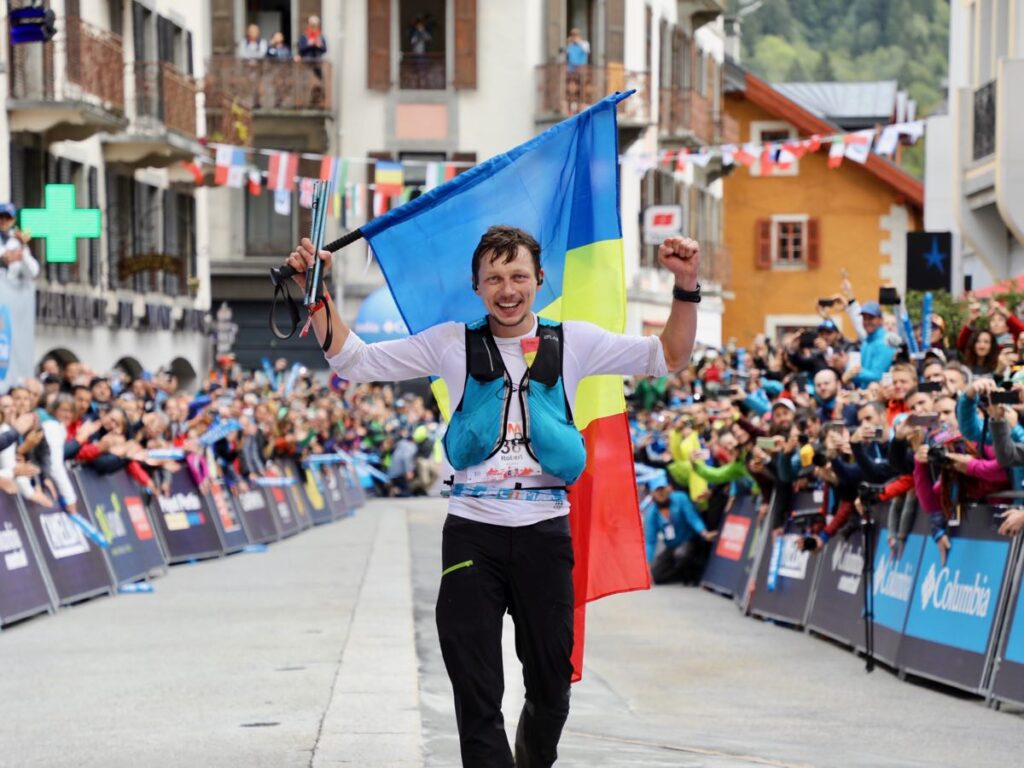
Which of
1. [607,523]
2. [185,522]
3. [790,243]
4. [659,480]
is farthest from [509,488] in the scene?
[790,243]

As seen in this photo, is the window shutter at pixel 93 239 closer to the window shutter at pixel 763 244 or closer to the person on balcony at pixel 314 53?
the person on balcony at pixel 314 53

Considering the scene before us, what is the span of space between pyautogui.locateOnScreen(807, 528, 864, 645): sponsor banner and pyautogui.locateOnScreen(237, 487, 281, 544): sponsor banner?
1236cm

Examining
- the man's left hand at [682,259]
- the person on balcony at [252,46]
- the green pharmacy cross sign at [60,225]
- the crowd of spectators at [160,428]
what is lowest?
the crowd of spectators at [160,428]

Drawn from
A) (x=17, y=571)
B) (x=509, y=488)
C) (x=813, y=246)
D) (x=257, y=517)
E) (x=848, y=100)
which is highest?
(x=848, y=100)

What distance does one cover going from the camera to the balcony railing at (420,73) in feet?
163

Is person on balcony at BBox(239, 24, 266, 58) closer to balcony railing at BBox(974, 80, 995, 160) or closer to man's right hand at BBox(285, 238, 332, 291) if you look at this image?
balcony railing at BBox(974, 80, 995, 160)

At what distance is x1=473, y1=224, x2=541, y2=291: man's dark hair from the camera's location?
716 centimetres

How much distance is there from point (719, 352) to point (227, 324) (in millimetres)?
10702

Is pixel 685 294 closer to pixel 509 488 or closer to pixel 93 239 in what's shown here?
pixel 509 488

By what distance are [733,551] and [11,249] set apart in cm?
725

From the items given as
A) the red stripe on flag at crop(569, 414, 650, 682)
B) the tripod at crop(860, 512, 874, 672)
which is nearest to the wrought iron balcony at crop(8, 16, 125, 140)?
the tripod at crop(860, 512, 874, 672)

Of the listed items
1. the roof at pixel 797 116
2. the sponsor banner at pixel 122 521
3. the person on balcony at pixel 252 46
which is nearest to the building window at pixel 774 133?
the roof at pixel 797 116

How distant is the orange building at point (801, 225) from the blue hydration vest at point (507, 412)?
179ft

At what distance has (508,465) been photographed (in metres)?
7.12
